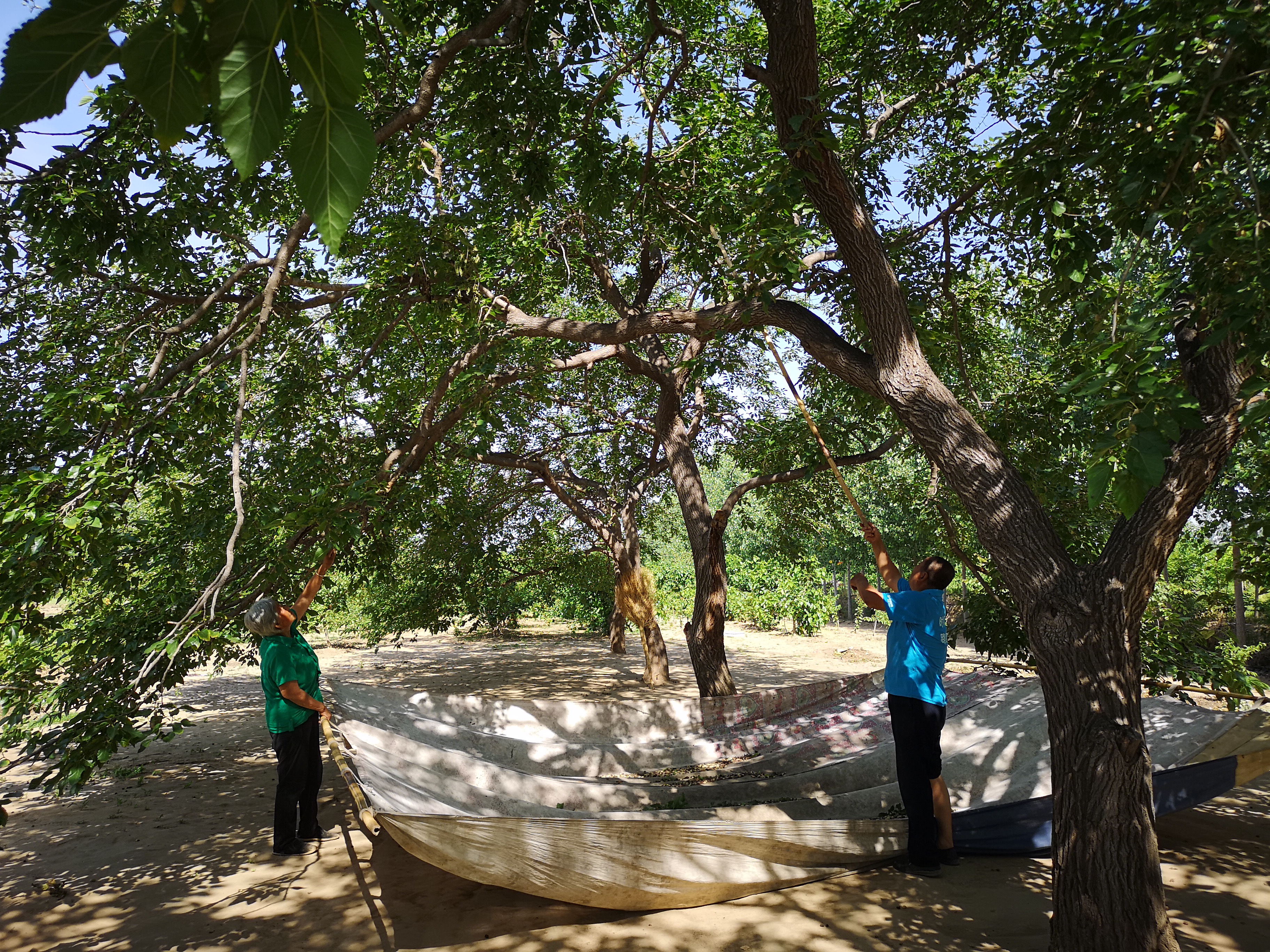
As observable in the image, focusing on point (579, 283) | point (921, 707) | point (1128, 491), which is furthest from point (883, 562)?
point (579, 283)

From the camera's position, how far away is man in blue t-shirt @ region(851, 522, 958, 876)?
10.1 ft

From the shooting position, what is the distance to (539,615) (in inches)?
715

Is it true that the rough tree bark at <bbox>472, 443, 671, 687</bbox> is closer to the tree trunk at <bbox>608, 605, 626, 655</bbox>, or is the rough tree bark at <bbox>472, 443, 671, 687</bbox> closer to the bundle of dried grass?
the bundle of dried grass

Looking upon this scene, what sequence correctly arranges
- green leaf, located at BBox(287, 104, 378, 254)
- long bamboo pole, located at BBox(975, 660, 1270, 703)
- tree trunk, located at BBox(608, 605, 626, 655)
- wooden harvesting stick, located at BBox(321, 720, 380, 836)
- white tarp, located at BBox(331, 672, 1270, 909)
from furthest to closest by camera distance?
tree trunk, located at BBox(608, 605, 626, 655)
long bamboo pole, located at BBox(975, 660, 1270, 703)
white tarp, located at BBox(331, 672, 1270, 909)
wooden harvesting stick, located at BBox(321, 720, 380, 836)
green leaf, located at BBox(287, 104, 378, 254)

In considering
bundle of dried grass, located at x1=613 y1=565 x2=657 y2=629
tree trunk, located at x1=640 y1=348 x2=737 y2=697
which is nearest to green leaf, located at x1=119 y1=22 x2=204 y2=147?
tree trunk, located at x1=640 y1=348 x2=737 y2=697

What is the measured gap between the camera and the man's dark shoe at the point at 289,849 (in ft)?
11.5

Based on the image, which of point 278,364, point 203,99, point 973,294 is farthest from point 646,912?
point 973,294

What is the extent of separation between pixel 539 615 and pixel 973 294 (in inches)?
570

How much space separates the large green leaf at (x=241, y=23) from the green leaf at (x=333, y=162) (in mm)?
59

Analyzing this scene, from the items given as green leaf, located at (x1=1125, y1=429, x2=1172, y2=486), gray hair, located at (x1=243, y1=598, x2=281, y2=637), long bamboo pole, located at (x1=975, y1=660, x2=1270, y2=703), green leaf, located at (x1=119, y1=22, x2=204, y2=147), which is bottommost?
long bamboo pole, located at (x1=975, y1=660, x2=1270, y2=703)

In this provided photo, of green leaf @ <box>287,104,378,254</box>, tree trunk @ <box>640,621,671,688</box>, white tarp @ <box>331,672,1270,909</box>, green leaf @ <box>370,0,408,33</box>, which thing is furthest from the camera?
tree trunk @ <box>640,621,671,688</box>

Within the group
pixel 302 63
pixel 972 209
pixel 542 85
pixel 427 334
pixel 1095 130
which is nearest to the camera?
pixel 302 63

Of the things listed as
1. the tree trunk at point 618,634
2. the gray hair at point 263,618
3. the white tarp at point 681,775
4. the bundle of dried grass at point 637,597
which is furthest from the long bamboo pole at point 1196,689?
the tree trunk at point 618,634

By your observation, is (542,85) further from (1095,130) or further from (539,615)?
(539,615)
